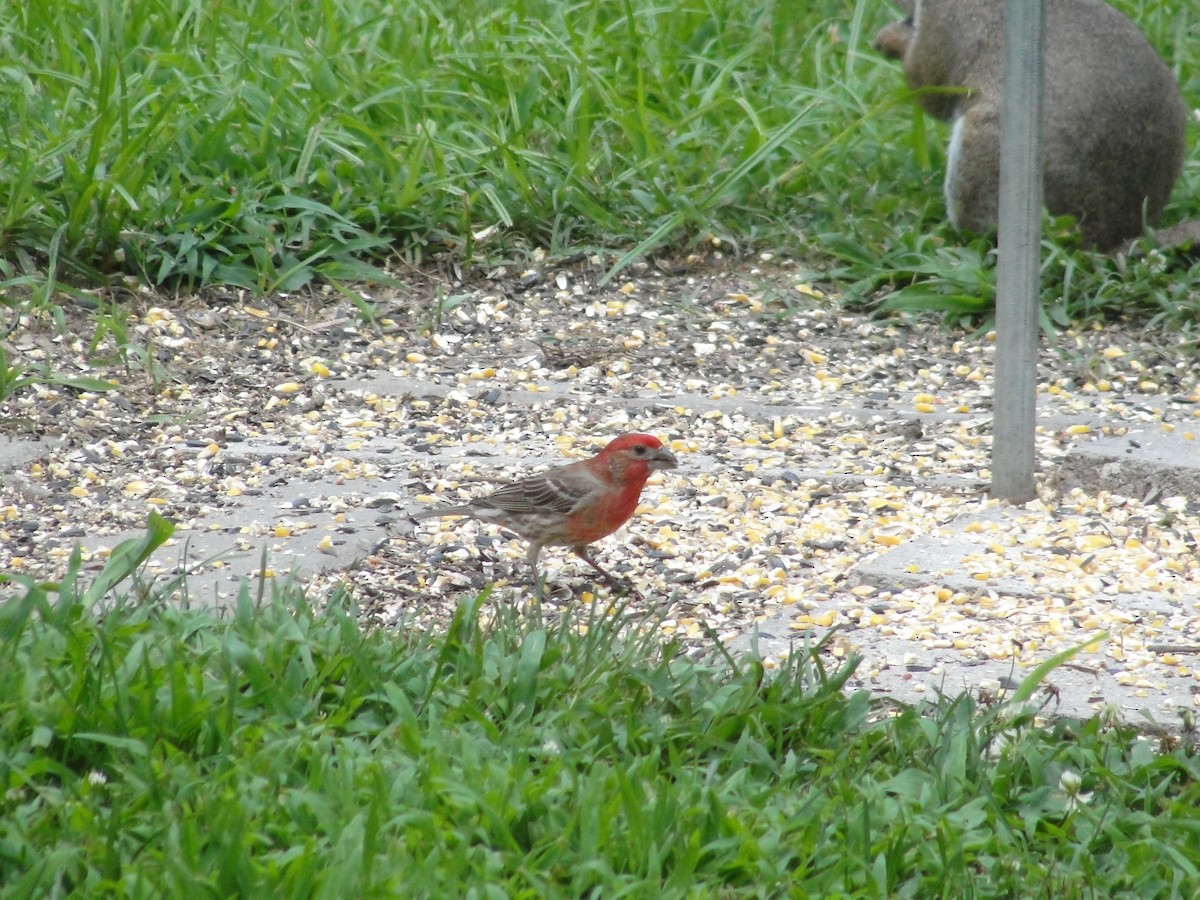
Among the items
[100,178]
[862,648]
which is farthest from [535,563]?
[100,178]

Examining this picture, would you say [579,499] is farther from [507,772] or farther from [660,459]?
[507,772]

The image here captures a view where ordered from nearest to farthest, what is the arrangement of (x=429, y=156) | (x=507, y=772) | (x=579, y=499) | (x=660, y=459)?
(x=507, y=772)
(x=579, y=499)
(x=660, y=459)
(x=429, y=156)

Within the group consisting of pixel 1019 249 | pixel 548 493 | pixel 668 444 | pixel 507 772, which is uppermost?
pixel 1019 249

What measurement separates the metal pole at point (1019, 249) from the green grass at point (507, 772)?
48.8 inches

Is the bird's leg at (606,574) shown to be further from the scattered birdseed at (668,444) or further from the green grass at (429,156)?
the green grass at (429,156)

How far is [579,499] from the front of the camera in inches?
152

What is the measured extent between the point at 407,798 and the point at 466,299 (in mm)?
3332

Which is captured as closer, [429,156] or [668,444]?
[668,444]

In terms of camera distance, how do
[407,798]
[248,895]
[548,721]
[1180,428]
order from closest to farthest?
[248,895] → [407,798] → [548,721] → [1180,428]

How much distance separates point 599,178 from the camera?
627 centimetres

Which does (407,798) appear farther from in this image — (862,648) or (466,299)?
(466,299)

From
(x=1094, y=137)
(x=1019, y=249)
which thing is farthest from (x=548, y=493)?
(x=1094, y=137)

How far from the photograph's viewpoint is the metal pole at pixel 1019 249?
13.5ft

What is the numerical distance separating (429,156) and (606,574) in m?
2.68
